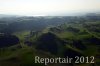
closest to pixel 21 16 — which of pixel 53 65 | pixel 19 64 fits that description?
pixel 19 64

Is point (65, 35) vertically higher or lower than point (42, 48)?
higher

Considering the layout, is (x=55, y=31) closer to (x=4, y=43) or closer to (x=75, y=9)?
(x=75, y=9)

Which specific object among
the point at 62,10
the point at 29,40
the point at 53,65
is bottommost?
the point at 53,65

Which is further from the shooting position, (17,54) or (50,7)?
(50,7)

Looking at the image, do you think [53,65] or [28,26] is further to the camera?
[28,26]

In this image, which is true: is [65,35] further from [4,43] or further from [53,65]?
[4,43]

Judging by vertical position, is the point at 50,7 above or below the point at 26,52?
above

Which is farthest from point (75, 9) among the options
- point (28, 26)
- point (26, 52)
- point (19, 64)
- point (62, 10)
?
point (19, 64)

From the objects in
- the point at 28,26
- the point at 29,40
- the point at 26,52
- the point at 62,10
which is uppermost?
the point at 62,10
